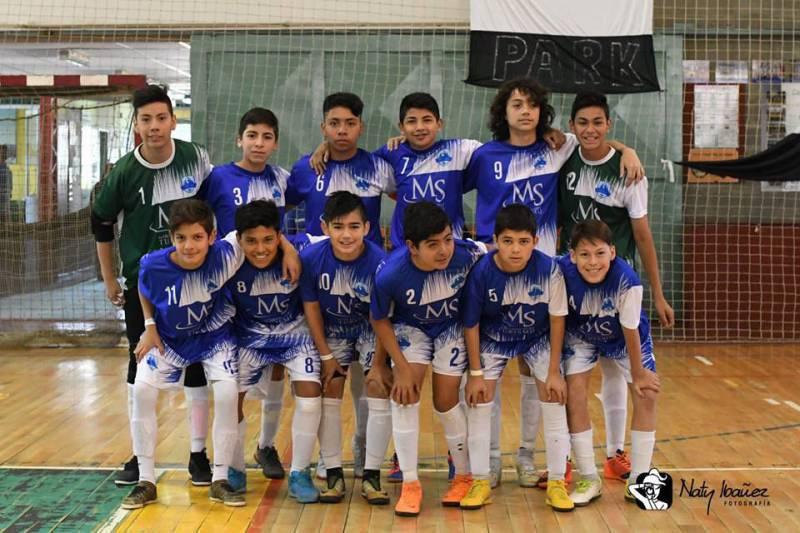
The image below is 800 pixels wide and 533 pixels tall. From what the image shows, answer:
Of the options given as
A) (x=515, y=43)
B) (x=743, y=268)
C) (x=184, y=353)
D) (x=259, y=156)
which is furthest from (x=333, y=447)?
(x=743, y=268)

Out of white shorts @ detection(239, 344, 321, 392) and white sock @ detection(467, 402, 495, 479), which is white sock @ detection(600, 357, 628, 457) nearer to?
white sock @ detection(467, 402, 495, 479)

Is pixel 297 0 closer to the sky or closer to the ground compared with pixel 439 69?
closer to the sky

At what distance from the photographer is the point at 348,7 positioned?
7668mm

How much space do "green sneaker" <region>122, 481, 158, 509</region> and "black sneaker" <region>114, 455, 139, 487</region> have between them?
21cm

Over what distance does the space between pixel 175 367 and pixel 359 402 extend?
0.74m

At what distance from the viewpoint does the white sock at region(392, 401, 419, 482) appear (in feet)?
11.2

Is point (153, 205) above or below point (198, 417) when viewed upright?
above

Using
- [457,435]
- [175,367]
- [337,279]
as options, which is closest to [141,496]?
[175,367]

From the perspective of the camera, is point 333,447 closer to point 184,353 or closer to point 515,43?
point 184,353

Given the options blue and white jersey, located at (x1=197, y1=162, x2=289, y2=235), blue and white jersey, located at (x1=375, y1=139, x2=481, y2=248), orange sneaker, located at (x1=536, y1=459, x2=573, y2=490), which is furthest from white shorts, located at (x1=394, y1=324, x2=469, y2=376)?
blue and white jersey, located at (x1=197, y1=162, x2=289, y2=235)

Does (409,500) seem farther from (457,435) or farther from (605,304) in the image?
(605,304)

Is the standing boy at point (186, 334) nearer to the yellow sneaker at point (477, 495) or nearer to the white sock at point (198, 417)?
the white sock at point (198, 417)

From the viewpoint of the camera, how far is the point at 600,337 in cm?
350

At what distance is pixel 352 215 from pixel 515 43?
4300 millimetres
